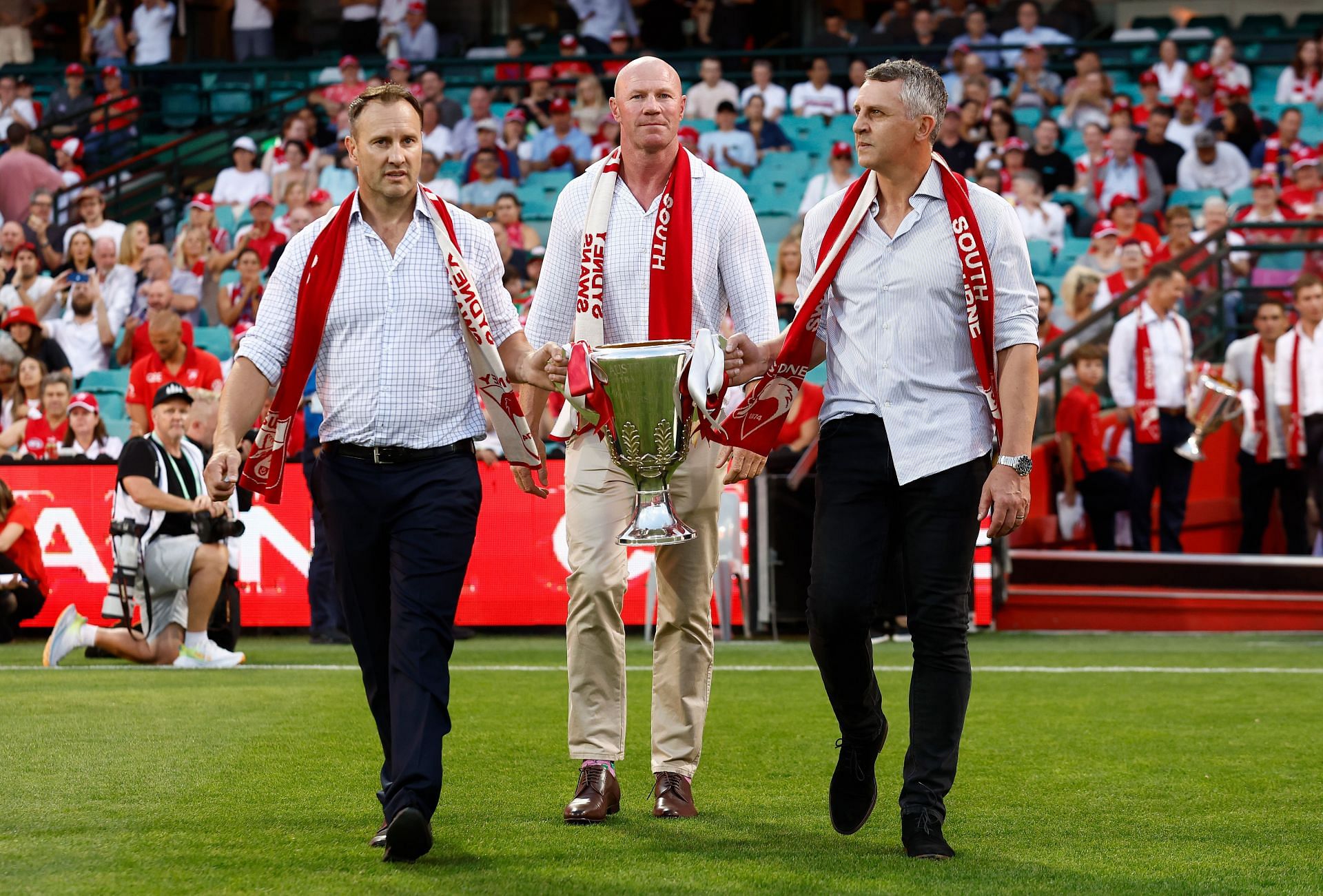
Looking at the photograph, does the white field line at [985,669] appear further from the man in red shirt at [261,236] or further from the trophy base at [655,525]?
the man in red shirt at [261,236]

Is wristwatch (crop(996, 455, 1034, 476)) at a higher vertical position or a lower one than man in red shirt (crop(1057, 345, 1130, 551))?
higher

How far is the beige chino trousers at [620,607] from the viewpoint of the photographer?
525 centimetres

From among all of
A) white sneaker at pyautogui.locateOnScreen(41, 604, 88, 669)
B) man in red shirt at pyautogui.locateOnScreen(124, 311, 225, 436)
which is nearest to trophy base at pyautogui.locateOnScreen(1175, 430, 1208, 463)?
man in red shirt at pyautogui.locateOnScreen(124, 311, 225, 436)

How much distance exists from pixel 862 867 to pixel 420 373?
1728 millimetres

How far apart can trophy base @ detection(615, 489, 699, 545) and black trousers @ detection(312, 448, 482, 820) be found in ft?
1.46

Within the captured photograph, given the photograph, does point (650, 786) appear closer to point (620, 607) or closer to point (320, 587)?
point (620, 607)

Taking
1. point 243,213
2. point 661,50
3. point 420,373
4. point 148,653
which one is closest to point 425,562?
point 420,373

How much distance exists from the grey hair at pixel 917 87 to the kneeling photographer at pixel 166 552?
5930mm

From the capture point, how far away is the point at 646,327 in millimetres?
5242

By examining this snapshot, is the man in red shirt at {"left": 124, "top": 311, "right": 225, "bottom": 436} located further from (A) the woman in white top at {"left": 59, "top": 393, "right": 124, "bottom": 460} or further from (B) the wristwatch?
(B) the wristwatch

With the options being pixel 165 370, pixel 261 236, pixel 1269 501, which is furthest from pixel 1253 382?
pixel 261 236

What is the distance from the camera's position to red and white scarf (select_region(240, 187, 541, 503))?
15.4 ft

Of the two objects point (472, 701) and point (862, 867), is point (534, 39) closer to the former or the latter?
point (472, 701)

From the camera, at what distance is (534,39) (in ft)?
75.2
